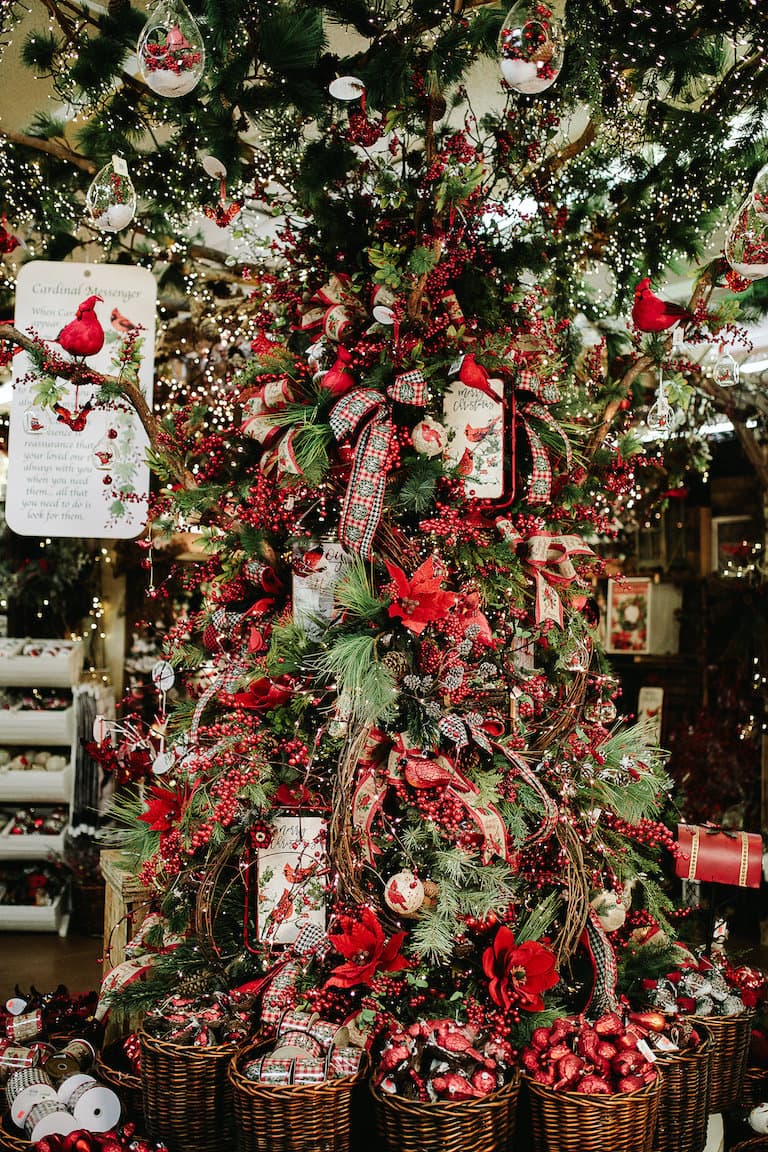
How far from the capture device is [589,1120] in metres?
1.80

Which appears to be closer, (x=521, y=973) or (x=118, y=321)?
(x=521, y=973)

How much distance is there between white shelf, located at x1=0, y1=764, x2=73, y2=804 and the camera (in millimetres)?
5004

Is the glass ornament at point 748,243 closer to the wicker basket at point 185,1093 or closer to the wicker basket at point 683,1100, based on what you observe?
the wicker basket at point 683,1100

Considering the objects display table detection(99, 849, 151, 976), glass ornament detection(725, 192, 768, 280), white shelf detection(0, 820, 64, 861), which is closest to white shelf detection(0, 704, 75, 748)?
white shelf detection(0, 820, 64, 861)

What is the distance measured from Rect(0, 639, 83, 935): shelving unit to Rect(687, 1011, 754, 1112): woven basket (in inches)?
138

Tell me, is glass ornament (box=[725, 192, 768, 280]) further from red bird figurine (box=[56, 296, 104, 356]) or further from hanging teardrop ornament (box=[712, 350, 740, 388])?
red bird figurine (box=[56, 296, 104, 356])

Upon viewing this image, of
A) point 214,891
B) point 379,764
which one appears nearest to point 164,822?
point 214,891

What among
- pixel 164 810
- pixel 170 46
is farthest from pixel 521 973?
pixel 170 46

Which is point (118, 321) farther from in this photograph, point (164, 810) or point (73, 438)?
point (164, 810)

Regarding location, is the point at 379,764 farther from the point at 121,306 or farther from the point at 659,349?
the point at 121,306

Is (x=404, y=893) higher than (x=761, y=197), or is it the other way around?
(x=761, y=197)

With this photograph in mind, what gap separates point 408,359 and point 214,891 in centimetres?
114

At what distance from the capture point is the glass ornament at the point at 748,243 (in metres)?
1.91

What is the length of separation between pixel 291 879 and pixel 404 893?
25 cm
